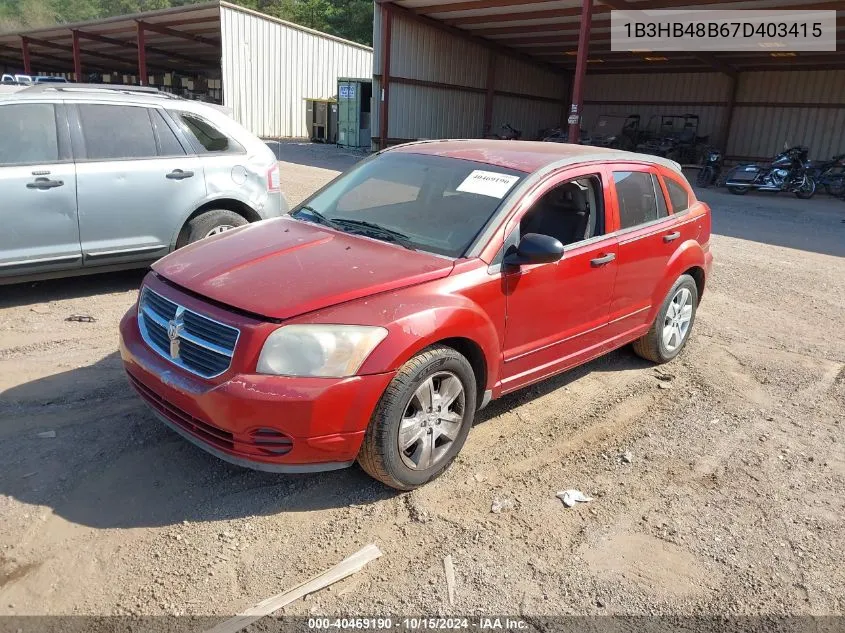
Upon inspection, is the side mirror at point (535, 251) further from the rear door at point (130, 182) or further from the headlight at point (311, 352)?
the rear door at point (130, 182)

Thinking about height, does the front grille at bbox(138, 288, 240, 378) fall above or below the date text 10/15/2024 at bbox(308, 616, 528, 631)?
above

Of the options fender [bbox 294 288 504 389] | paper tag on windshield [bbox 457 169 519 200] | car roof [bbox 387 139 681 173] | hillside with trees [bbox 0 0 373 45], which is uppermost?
hillside with trees [bbox 0 0 373 45]

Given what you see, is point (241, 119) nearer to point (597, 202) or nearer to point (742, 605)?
point (597, 202)

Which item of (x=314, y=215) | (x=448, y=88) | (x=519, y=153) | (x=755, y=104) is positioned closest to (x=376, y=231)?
(x=314, y=215)

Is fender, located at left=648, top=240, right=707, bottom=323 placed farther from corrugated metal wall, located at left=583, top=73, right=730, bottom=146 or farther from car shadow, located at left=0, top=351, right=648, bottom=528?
corrugated metal wall, located at left=583, top=73, right=730, bottom=146

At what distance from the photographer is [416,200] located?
405cm

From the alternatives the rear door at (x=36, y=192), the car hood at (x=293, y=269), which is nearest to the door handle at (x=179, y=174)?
the rear door at (x=36, y=192)

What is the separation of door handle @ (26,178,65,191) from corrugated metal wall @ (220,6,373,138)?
21260 mm

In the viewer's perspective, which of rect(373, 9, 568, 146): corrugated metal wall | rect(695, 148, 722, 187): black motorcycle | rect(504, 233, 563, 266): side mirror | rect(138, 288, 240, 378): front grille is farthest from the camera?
rect(373, 9, 568, 146): corrugated metal wall

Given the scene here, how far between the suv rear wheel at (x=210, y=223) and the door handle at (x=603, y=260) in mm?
3458

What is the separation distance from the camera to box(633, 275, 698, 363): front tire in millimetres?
4953

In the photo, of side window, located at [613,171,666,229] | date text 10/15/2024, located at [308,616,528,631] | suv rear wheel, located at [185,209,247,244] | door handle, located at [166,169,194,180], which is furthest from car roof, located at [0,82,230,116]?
date text 10/15/2024, located at [308,616,528,631]

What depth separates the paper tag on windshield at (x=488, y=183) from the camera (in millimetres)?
3781

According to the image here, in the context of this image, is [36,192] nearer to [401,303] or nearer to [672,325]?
[401,303]
